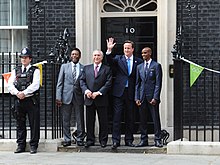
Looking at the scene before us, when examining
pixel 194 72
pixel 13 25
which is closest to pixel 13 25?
pixel 13 25

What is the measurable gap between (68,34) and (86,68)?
55.2 inches

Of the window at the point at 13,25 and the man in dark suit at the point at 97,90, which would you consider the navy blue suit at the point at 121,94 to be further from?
the window at the point at 13,25

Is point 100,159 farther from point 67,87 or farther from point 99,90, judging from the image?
point 67,87

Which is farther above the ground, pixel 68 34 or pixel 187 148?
pixel 68 34

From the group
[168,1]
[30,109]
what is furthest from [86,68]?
[168,1]

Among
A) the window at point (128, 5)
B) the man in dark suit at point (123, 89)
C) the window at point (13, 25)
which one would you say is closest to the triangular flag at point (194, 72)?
the man in dark suit at point (123, 89)

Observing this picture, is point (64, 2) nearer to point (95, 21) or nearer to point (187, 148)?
point (95, 21)

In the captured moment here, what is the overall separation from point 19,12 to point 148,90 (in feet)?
12.4

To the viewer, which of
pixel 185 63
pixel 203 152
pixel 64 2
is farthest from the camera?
pixel 64 2

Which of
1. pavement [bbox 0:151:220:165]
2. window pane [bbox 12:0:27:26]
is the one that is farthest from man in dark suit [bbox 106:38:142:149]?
window pane [bbox 12:0:27:26]

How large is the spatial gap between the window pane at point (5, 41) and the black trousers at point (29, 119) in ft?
A: 8.15

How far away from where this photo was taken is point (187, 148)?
11125 millimetres

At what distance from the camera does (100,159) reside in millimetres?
10766

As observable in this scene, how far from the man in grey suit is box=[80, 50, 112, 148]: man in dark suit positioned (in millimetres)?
234
